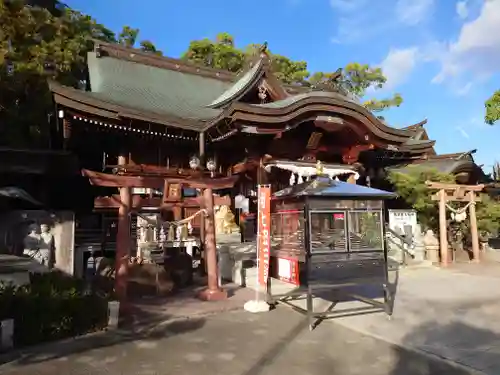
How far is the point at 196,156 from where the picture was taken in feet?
42.6

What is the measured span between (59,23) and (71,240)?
34.5 ft

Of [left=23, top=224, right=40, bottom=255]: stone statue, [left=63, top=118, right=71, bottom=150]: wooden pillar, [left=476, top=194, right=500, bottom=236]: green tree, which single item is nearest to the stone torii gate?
[left=476, top=194, right=500, bottom=236]: green tree

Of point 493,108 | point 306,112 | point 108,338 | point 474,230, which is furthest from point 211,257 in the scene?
point 493,108

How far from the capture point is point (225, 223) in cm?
1559

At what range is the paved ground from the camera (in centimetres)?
509

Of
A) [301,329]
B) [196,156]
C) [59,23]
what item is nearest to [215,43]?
[59,23]

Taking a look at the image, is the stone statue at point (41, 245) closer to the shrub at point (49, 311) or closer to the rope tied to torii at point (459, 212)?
the shrub at point (49, 311)

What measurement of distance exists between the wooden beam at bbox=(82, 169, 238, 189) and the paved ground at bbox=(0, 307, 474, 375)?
322 centimetres

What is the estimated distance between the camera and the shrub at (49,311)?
20.2 feet

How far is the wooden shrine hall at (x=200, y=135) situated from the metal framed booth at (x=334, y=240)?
2.90m

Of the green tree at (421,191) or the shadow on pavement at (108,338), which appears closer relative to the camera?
the shadow on pavement at (108,338)

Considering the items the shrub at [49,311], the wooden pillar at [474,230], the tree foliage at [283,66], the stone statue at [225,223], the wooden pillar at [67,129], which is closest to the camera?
the shrub at [49,311]

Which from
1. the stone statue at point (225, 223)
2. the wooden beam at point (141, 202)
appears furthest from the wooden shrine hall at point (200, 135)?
the stone statue at point (225, 223)

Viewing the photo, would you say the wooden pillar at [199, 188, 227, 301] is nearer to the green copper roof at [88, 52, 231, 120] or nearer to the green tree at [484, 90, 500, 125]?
the green copper roof at [88, 52, 231, 120]
